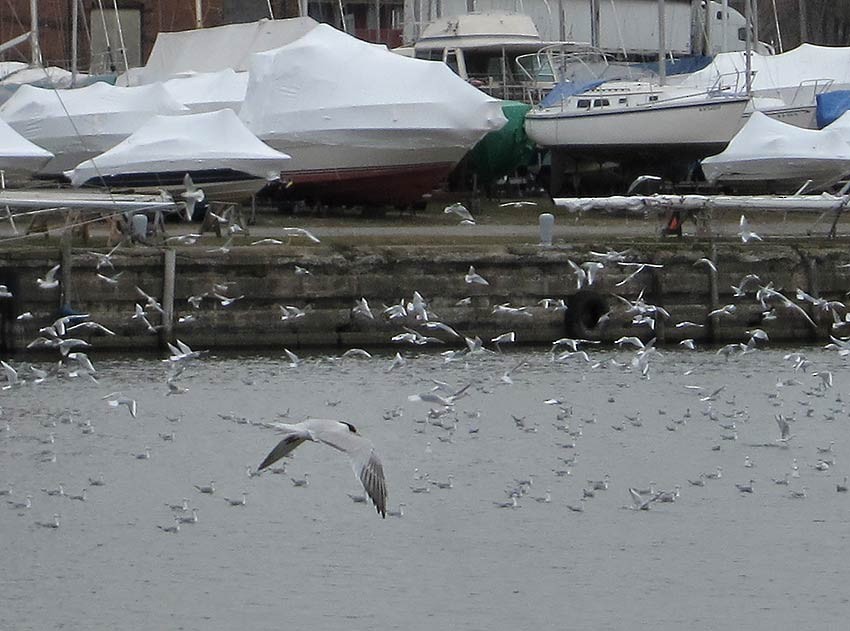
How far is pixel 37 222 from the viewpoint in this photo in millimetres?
26766

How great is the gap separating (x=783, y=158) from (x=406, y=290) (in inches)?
345

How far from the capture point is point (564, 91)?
120ft

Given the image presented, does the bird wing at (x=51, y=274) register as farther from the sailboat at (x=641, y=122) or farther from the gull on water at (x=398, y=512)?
the sailboat at (x=641, y=122)

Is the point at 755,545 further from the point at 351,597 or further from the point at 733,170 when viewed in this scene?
the point at 733,170

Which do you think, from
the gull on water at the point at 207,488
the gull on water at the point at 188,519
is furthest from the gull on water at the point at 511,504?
the gull on water at the point at 188,519

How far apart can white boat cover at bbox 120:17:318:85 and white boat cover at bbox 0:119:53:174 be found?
1079 cm

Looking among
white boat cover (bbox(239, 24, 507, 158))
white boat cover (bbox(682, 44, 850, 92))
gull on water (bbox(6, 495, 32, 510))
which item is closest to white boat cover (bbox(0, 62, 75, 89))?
white boat cover (bbox(239, 24, 507, 158))

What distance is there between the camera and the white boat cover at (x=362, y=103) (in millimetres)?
31078

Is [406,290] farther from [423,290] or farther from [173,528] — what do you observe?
[173,528]

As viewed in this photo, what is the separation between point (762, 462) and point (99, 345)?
9050 mm

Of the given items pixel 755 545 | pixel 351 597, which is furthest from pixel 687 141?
pixel 351 597

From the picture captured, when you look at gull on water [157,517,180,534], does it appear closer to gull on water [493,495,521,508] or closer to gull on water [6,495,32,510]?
gull on water [6,495,32,510]

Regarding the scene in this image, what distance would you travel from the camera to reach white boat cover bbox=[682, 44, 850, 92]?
141ft

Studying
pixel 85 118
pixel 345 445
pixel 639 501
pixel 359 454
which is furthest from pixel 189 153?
pixel 359 454
